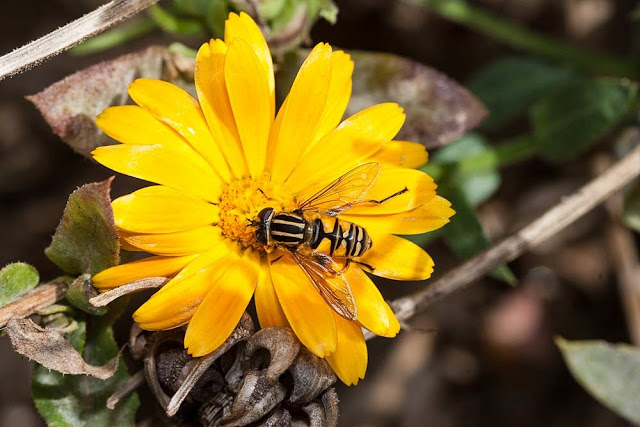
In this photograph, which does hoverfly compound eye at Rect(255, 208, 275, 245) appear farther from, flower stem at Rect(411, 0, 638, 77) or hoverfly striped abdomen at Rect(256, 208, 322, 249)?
flower stem at Rect(411, 0, 638, 77)

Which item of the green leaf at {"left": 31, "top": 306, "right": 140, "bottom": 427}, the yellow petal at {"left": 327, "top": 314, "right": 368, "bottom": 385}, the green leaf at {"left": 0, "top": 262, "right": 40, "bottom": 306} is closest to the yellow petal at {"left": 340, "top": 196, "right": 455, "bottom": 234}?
the yellow petal at {"left": 327, "top": 314, "right": 368, "bottom": 385}

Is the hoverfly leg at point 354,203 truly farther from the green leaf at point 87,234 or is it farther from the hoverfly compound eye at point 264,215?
the green leaf at point 87,234

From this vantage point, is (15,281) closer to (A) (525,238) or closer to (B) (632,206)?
(A) (525,238)

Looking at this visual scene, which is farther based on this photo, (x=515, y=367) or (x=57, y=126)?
(x=515, y=367)

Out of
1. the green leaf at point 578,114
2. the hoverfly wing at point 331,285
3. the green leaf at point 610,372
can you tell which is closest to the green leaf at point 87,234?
the hoverfly wing at point 331,285

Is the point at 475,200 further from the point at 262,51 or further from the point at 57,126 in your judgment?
the point at 57,126

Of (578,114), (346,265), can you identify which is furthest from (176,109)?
(578,114)

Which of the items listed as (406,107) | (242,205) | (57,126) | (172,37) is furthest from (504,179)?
(57,126)
